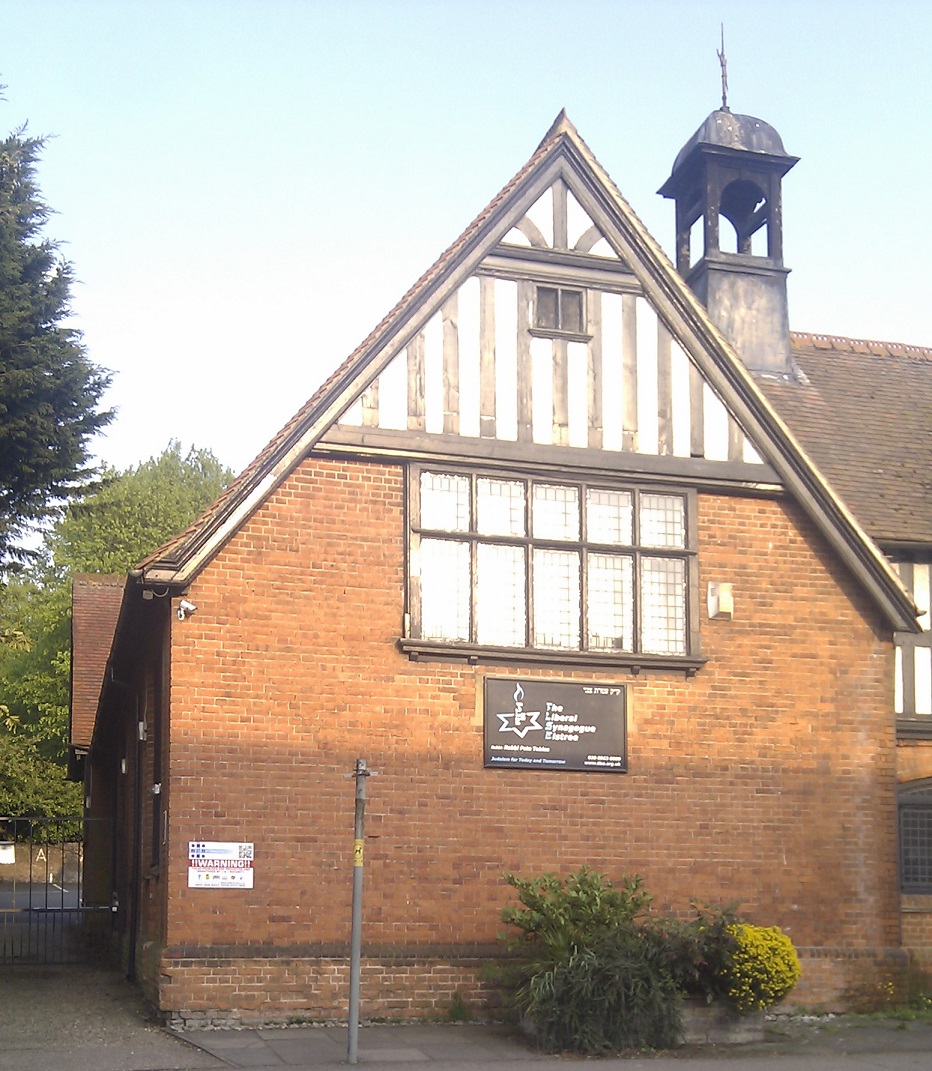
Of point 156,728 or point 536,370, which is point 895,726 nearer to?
point 536,370

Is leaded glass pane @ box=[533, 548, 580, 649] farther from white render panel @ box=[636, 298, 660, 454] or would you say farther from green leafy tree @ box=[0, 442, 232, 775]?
green leafy tree @ box=[0, 442, 232, 775]

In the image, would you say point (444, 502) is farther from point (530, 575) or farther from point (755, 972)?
point (755, 972)

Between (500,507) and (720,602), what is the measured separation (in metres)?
2.87

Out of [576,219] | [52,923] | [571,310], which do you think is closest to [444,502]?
[571,310]

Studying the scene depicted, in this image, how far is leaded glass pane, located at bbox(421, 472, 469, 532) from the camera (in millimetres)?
16172

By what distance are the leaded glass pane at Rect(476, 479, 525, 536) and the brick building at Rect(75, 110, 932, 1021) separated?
0.03 m

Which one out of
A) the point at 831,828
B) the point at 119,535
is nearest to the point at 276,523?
the point at 831,828

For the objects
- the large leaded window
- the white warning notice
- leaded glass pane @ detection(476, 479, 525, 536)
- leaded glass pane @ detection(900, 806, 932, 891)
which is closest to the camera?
the white warning notice

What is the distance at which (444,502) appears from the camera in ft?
53.3

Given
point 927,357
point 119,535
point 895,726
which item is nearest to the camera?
point 895,726

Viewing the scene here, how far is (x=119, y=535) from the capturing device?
5959 centimetres

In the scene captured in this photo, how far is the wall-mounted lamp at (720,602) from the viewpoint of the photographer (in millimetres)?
16781

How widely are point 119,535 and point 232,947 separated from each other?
154ft

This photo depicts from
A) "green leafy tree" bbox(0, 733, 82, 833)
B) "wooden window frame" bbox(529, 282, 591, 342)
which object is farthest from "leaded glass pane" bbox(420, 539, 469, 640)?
"green leafy tree" bbox(0, 733, 82, 833)
